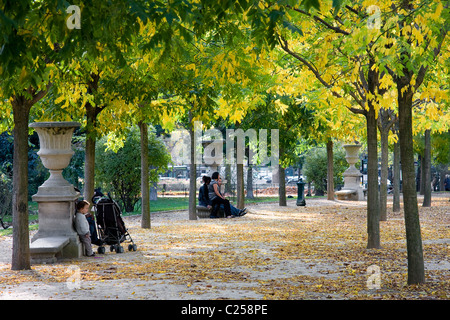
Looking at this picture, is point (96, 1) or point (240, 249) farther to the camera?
point (240, 249)

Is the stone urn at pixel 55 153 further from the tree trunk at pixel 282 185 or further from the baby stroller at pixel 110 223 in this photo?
the tree trunk at pixel 282 185

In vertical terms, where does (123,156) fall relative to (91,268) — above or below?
above

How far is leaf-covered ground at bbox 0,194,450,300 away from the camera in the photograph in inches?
309

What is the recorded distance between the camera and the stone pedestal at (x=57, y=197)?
38.7ft

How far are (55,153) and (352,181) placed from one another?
21662 mm

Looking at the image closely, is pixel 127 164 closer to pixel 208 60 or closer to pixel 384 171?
pixel 384 171

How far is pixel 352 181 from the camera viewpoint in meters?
31.5

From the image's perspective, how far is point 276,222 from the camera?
19.3 m

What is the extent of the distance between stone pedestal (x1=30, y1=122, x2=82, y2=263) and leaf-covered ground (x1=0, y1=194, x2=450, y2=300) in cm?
62

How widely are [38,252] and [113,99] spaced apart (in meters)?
3.88

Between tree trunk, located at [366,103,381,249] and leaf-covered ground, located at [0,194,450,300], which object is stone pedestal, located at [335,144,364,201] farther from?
tree trunk, located at [366,103,381,249]

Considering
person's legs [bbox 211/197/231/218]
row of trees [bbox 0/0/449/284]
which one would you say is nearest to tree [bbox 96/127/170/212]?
person's legs [bbox 211/197/231/218]

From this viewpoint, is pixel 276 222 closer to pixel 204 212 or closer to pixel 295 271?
pixel 204 212
